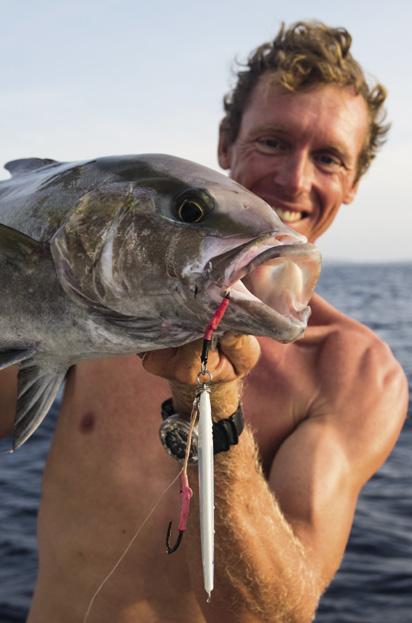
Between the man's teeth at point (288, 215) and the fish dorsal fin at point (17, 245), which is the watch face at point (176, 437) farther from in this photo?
the man's teeth at point (288, 215)

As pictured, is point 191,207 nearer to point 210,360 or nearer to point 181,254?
point 181,254

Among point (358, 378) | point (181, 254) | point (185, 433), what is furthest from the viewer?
point (358, 378)

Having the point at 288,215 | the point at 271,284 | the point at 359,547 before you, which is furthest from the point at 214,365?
the point at 359,547

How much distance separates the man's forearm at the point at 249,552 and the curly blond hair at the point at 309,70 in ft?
9.11

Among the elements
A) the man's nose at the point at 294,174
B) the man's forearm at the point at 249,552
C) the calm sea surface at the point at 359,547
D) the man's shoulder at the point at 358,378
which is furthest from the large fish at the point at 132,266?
the calm sea surface at the point at 359,547

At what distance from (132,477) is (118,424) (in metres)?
0.33

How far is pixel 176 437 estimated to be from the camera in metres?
3.03

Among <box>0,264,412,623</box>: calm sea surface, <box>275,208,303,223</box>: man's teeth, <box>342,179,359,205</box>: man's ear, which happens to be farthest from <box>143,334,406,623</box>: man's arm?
<box>0,264,412,623</box>: calm sea surface

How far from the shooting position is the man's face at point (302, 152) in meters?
4.77

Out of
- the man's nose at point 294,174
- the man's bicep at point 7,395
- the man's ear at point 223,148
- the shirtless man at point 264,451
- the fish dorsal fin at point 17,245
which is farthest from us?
the man's ear at point 223,148

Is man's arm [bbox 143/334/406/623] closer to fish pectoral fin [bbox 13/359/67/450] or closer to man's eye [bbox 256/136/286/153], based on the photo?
fish pectoral fin [bbox 13/359/67/450]

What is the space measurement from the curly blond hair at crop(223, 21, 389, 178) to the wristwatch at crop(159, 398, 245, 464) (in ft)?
8.94

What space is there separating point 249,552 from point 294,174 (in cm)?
244

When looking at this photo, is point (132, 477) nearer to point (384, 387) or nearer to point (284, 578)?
point (284, 578)
